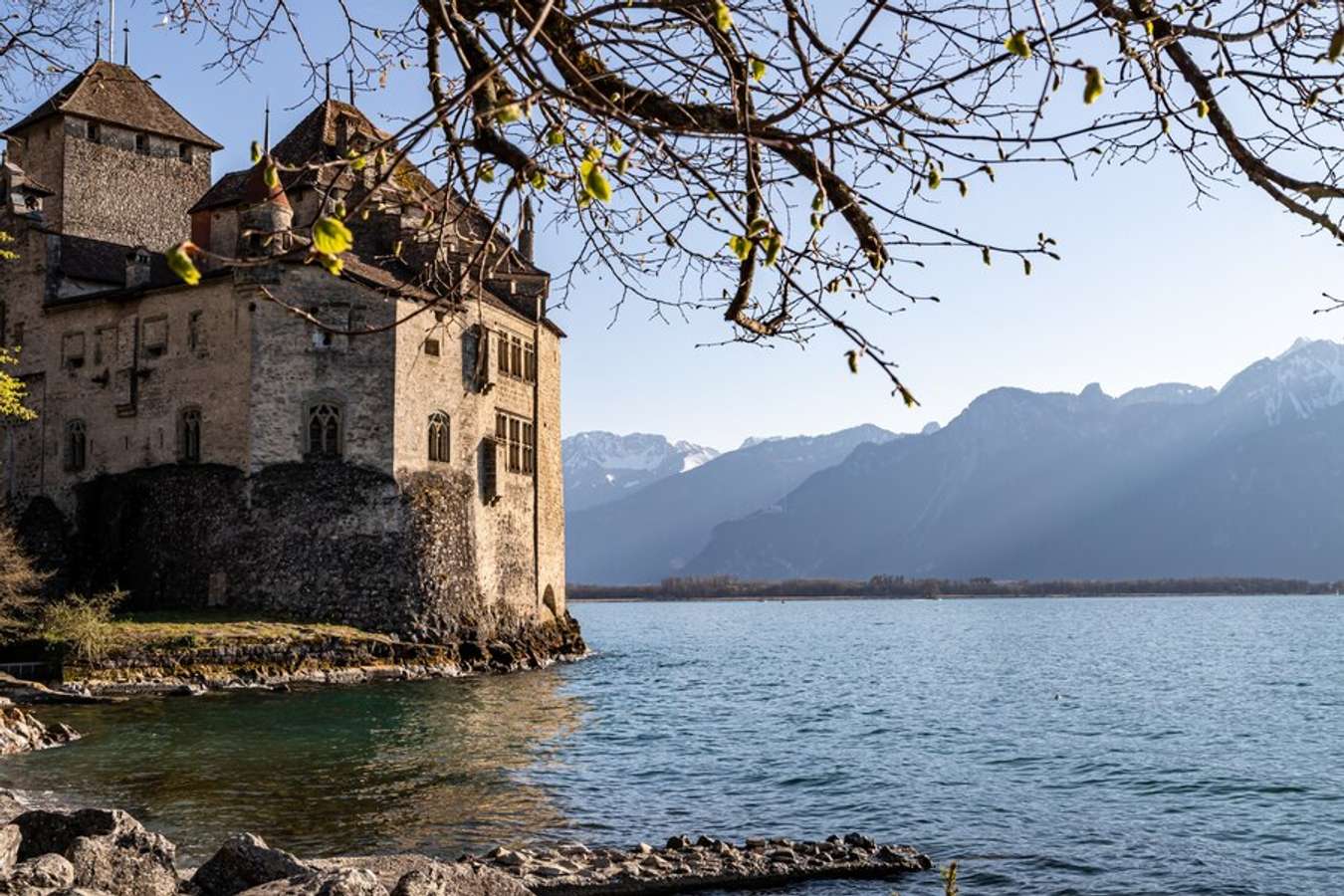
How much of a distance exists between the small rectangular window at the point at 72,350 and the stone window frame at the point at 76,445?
2.25 meters

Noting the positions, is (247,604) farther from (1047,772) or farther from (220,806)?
(1047,772)

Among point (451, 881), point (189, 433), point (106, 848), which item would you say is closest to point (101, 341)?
point (189, 433)

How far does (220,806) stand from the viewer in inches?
800

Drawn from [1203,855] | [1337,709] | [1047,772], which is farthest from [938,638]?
[1203,855]

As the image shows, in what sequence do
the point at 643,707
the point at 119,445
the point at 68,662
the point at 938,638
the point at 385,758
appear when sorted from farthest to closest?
the point at 938,638 < the point at 119,445 < the point at 643,707 < the point at 68,662 < the point at 385,758

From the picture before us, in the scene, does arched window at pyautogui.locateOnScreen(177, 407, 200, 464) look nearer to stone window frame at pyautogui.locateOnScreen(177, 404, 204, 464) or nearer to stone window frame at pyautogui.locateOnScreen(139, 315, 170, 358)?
stone window frame at pyautogui.locateOnScreen(177, 404, 204, 464)

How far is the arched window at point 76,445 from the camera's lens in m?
49.2

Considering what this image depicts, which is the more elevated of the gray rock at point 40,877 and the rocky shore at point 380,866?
the gray rock at point 40,877

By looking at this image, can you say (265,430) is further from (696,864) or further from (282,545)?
(696,864)

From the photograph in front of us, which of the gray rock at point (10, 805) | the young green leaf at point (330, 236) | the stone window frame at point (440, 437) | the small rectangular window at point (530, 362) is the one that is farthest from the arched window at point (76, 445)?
the young green leaf at point (330, 236)

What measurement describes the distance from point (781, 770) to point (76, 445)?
34.2m

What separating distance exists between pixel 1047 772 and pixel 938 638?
71024 millimetres

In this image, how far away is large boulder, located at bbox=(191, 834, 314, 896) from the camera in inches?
466

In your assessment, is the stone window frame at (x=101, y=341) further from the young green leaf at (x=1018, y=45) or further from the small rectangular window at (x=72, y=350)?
the young green leaf at (x=1018, y=45)
